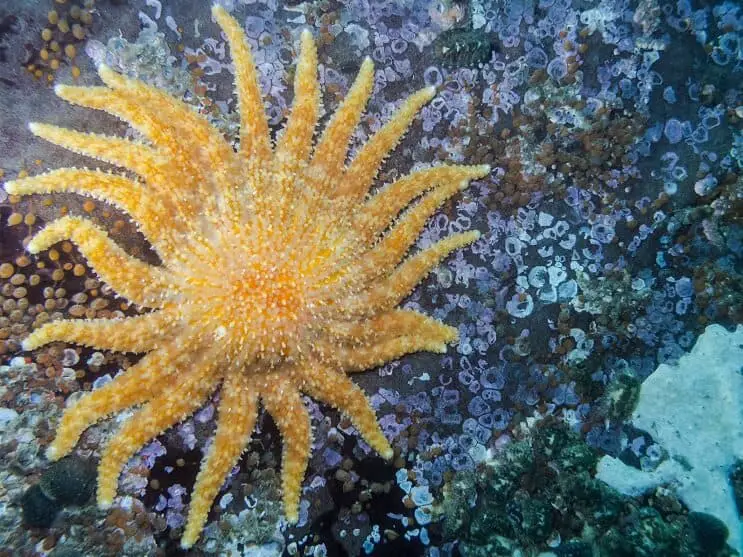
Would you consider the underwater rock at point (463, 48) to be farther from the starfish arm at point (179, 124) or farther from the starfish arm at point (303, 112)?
the starfish arm at point (179, 124)

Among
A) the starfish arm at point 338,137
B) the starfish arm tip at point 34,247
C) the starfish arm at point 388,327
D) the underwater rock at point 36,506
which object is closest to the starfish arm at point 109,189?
the starfish arm tip at point 34,247

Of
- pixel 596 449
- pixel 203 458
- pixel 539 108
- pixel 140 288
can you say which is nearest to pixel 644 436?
pixel 596 449

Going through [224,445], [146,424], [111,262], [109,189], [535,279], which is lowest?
[146,424]

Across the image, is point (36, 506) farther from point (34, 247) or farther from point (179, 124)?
point (179, 124)

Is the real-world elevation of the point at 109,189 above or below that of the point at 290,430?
above

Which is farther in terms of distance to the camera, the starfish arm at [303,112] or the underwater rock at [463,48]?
the underwater rock at [463,48]

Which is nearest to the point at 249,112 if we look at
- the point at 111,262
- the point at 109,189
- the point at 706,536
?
the point at 109,189

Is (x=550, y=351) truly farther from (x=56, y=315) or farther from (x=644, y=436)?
(x=56, y=315)

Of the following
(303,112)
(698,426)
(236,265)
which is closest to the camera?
(236,265)
